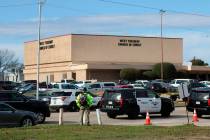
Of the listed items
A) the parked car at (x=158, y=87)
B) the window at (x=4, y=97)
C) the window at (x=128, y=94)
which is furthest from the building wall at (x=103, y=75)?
the window at (x=4, y=97)

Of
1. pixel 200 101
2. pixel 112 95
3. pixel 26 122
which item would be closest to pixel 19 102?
pixel 26 122

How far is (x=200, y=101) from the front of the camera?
3172 centimetres

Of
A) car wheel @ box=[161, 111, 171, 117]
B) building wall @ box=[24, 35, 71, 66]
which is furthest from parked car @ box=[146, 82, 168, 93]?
building wall @ box=[24, 35, 71, 66]

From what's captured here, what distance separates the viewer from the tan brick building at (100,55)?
109688 millimetres

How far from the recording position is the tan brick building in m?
110

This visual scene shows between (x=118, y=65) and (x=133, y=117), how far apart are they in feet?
257

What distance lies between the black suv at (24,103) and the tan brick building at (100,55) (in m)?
77.3

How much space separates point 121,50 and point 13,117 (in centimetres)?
9185

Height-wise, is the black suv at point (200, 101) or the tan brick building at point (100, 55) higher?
the tan brick building at point (100, 55)

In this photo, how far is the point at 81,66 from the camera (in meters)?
107

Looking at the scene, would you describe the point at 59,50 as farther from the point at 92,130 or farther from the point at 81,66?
the point at 92,130

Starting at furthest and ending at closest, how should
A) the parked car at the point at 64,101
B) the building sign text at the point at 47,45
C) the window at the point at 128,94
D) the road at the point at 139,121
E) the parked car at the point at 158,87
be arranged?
1. the building sign text at the point at 47,45
2. the parked car at the point at 158,87
3. the parked car at the point at 64,101
4. the window at the point at 128,94
5. the road at the point at 139,121

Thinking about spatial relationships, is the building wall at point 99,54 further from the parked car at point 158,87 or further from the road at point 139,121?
the road at point 139,121

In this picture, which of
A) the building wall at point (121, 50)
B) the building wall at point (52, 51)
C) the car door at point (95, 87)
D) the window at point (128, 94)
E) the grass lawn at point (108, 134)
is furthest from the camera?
the building wall at point (52, 51)
